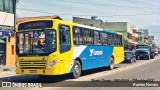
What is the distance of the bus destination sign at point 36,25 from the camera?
53.3 feet

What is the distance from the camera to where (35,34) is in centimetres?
1631

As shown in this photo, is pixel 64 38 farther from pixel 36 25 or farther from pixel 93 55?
pixel 93 55

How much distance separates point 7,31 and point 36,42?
16806mm

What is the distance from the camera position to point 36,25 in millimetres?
16531

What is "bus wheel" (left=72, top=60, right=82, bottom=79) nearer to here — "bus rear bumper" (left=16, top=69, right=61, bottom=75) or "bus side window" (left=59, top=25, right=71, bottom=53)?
"bus side window" (left=59, top=25, right=71, bottom=53)

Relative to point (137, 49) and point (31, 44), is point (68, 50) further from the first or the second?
point (137, 49)

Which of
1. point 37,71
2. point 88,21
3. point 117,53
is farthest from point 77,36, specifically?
point 88,21

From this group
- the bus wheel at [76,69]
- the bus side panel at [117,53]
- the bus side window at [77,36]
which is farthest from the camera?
the bus side panel at [117,53]

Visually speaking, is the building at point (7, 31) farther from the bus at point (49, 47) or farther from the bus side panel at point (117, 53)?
the bus at point (49, 47)

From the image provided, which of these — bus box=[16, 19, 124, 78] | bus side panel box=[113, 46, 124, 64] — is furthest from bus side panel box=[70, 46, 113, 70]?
bus side panel box=[113, 46, 124, 64]

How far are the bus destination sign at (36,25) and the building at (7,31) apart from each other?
14405mm

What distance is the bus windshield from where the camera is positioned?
1583 centimetres

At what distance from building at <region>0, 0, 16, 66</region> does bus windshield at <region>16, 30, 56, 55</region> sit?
14.7 m

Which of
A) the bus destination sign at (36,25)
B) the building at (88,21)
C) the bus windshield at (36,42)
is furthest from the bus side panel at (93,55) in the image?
the building at (88,21)
